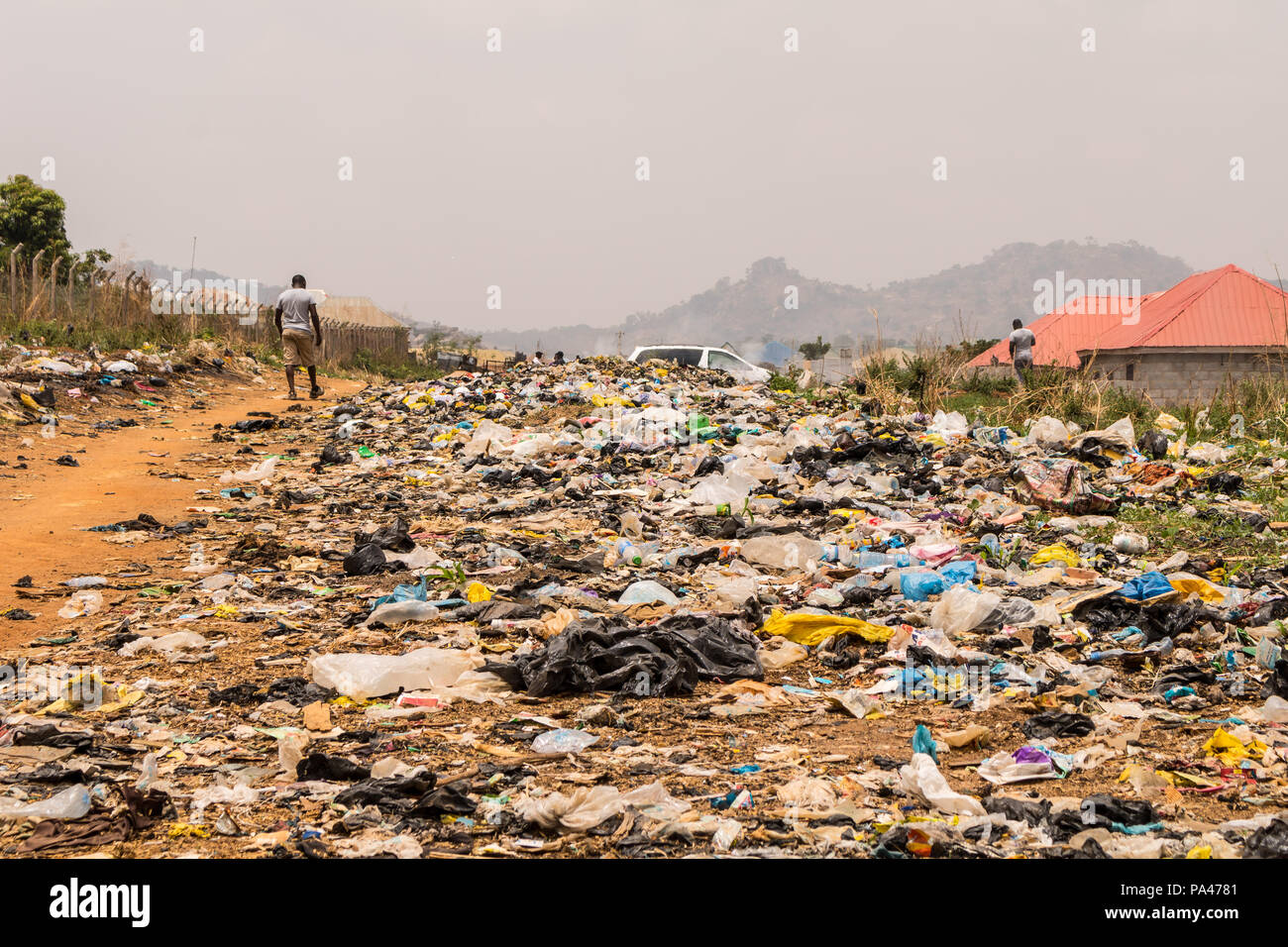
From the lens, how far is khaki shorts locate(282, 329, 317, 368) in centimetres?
1186

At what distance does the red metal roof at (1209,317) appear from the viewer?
77.7 feet

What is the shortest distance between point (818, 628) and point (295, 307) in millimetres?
9349

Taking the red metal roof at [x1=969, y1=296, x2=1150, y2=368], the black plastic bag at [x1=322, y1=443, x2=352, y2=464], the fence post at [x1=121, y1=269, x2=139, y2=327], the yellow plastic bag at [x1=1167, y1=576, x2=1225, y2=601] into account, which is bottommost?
the yellow plastic bag at [x1=1167, y1=576, x2=1225, y2=601]

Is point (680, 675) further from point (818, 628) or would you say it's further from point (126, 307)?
point (126, 307)

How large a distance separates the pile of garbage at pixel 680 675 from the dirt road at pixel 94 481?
0.59ft

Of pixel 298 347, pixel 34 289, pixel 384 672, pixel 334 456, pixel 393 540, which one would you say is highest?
pixel 34 289

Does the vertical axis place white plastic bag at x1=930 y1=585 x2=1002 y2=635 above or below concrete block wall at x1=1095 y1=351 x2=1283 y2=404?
below

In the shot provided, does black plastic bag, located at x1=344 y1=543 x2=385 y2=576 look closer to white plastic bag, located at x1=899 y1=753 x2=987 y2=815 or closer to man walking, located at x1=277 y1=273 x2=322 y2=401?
white plastic bag, located at x1=899 y1=753 x2=987 y2=815

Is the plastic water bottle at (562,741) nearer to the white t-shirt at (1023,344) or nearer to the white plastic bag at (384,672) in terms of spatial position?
the white plastic bag at (384,672)

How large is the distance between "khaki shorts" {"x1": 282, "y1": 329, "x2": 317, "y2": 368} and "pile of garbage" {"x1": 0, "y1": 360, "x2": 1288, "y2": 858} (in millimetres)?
4877

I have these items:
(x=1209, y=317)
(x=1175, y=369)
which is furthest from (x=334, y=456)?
(x=1209, y=317)

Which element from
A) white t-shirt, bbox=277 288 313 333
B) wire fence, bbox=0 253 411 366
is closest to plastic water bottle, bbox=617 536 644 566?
→ white t-shirt, bbox=277 288 313 333

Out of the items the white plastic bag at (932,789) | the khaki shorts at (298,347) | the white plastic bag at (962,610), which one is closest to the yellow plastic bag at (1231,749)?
the white plastic bag at (932,789)

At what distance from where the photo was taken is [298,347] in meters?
12.1
